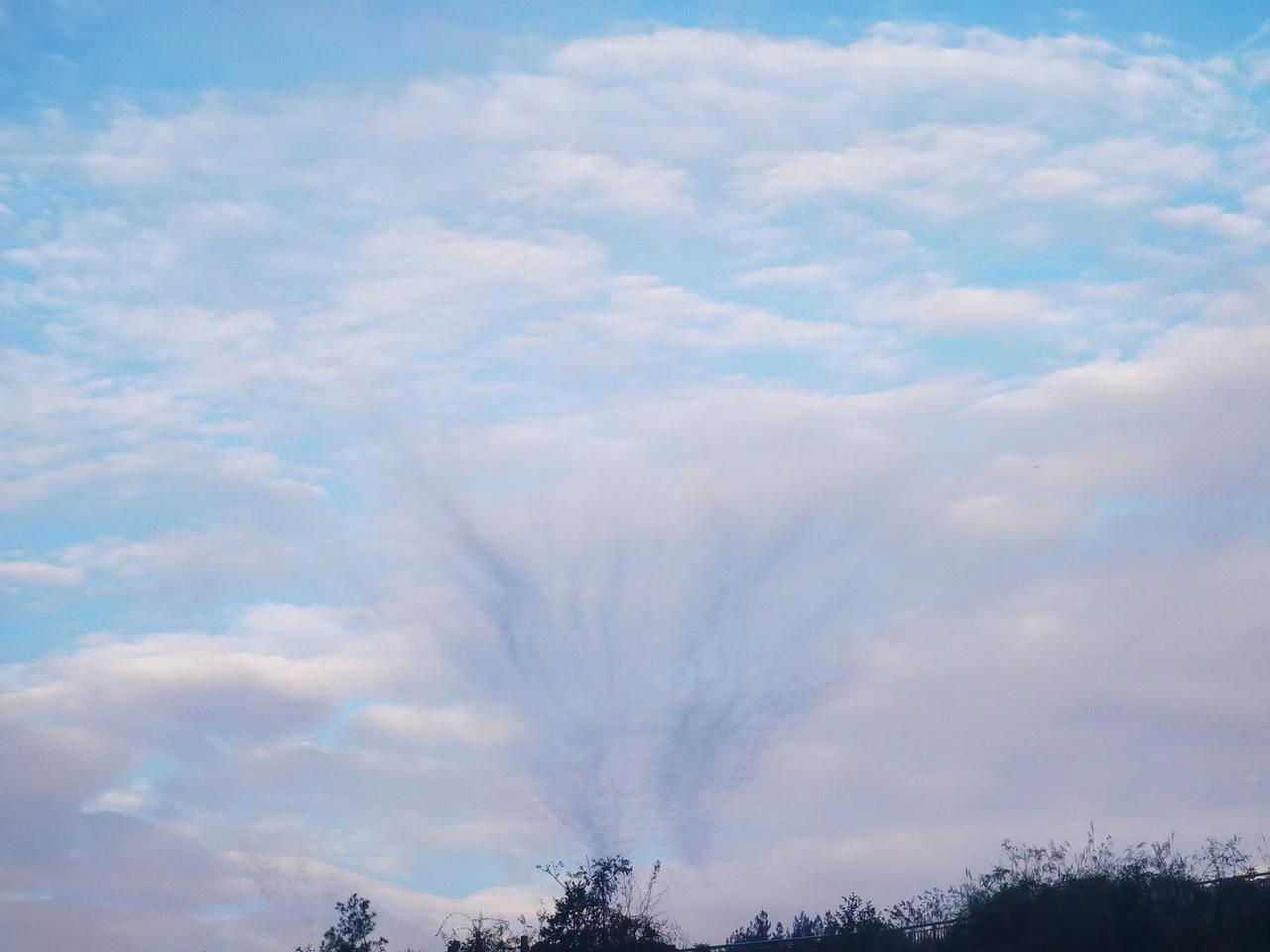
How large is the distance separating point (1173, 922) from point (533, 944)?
37.7 feet

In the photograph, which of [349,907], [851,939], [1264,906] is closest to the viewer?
[1264,906]

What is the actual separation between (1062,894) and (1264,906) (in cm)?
277

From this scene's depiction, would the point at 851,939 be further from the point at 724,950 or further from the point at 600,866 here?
the point at 600,866

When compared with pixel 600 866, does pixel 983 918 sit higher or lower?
lower

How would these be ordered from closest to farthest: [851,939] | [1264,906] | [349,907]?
[1264,906] < [851,939] < [349,907]

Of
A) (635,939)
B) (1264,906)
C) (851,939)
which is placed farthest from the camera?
(635,939)

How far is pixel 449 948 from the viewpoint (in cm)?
2569

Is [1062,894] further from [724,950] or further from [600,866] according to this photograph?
[600,866]

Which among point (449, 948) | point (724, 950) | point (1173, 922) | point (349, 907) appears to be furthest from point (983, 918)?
point (349, 907)

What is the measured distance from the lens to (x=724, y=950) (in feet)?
76.8

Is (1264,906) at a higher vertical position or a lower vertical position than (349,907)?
lower

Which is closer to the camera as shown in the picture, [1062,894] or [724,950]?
[1062,894]

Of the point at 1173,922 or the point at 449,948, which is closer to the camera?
the point at 1173,922

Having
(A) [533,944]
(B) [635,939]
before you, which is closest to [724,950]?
(B) [635,939]
